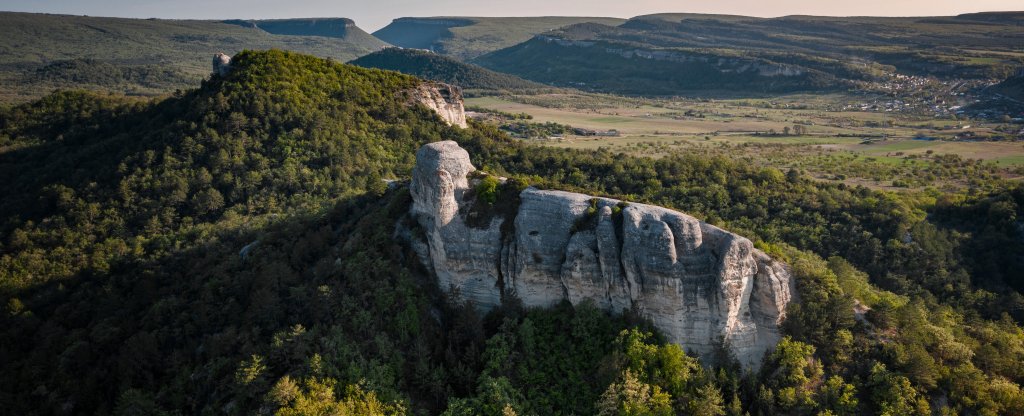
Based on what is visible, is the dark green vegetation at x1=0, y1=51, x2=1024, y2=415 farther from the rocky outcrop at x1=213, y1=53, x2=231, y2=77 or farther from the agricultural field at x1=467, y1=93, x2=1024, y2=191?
the agricultural field at x1=467, y1=93, x2=1024, y2=191

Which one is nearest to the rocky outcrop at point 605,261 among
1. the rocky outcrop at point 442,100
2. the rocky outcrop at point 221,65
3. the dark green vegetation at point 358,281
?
the dark green vegetation at point 358,281

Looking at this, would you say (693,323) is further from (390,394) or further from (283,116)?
(283,116)

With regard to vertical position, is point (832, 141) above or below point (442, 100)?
below

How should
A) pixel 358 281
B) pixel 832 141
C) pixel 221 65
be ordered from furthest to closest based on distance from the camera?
pixel 832 141 → pixel 221 65 → pixel 358 281

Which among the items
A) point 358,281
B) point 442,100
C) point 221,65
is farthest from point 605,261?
point 221,65

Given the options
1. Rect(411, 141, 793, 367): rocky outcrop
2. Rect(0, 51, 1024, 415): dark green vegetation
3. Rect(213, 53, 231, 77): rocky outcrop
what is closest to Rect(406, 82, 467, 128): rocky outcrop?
Rect(0, 51, 1024, 415): dark green vegetation

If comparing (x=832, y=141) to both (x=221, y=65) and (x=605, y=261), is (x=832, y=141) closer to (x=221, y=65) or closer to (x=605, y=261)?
(x=605, y=261)
